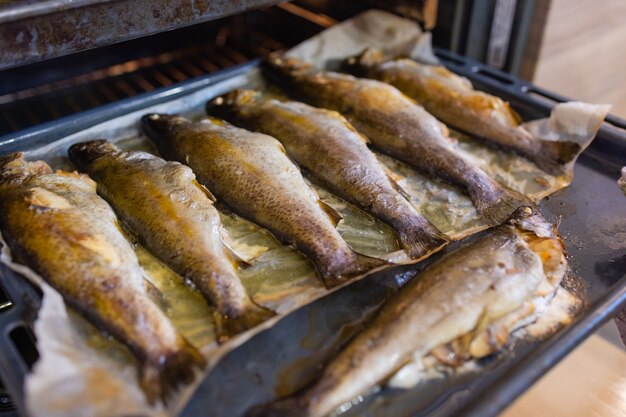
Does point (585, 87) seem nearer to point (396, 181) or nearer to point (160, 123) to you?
point (396, 181)

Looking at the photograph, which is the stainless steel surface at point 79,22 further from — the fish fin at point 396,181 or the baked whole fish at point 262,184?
the fish fin at point 396,181

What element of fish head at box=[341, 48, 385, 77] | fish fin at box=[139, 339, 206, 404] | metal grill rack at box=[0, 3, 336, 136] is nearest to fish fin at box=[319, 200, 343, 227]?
fish fin at box=[139, 339, 206, 404]

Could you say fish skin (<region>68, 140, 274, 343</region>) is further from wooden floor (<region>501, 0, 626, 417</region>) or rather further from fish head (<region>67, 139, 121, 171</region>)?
wooden floor (<region>501, 0, 626, 417</region>)

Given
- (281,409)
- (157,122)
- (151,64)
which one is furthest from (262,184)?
(151,64)

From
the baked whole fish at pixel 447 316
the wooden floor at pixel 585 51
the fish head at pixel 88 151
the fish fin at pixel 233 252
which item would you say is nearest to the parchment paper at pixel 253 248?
the fish fin at pixel 233 252

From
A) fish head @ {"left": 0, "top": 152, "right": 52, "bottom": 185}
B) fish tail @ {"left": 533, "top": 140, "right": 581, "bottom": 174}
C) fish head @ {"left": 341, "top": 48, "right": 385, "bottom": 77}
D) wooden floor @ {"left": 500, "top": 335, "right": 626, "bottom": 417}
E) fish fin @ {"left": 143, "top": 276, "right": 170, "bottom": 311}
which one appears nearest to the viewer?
fish fin @ {"left": 143, "top": 276, "right": 170, "bottom": 311}

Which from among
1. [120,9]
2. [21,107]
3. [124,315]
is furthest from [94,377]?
[21,107]

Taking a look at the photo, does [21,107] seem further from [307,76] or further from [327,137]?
[327,137]
